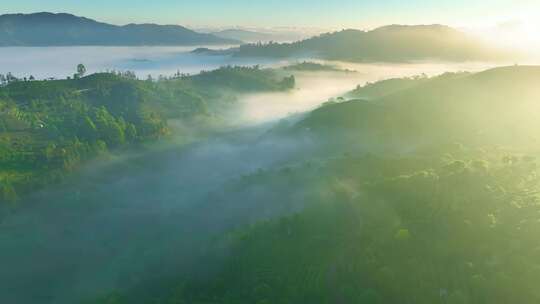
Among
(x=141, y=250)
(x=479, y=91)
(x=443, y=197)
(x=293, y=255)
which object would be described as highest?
(x=479, y=91)

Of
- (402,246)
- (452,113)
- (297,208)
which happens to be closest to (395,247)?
(402,246)

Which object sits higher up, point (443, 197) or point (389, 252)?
point (443, 197)

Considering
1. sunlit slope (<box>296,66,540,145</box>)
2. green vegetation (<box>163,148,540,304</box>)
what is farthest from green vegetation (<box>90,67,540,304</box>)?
sunlit slope (<box>296,66,540,145</box>)

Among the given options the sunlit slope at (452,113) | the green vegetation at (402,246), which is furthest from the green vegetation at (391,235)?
the sunlit slope at (452,113)

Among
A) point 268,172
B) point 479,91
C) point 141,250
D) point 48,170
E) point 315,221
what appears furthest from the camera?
point 479,91

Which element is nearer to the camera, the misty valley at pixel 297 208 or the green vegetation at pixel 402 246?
the green vegetation at pixel 402 246

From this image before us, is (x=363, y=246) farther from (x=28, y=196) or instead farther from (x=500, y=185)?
(x=28, y=196)

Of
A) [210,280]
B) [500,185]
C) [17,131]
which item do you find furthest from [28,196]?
[500,185]

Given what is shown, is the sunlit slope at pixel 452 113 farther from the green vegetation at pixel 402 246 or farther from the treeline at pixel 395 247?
the green vegetation at pixel 402 246
